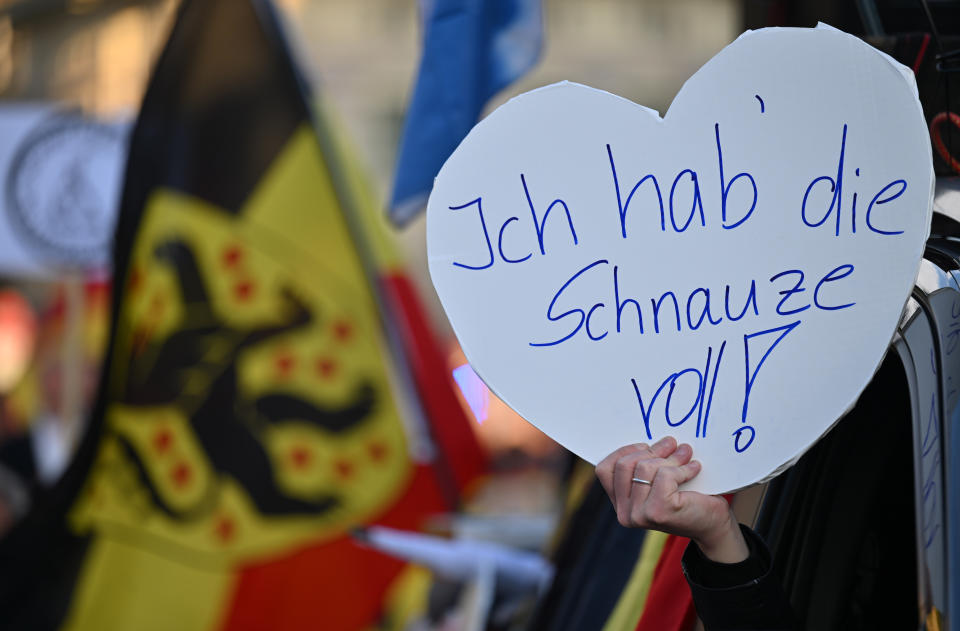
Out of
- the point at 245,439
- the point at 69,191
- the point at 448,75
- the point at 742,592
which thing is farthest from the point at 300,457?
the point at 742,592

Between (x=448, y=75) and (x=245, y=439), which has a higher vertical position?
(x=448, y=75)

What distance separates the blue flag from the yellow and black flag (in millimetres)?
1106

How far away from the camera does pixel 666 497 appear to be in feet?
2.09

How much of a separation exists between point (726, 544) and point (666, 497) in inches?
3.1

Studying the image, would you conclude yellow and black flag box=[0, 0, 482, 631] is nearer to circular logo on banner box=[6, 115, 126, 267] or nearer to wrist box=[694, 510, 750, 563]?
circular logo on banner box=[6, 115, 126, 267]

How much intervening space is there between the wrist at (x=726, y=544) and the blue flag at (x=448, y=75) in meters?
0.81

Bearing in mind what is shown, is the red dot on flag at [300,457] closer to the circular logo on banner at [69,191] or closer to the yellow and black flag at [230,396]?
the yellow and black flag at [230,396]

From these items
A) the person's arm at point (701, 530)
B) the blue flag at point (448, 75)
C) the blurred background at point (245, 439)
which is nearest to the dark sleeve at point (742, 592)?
the person's arm at point (701, 530)

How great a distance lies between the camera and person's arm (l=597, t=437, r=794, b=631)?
2.12ft

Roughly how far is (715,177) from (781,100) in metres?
0.06

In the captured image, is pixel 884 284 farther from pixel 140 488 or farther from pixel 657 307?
pixel 140 488

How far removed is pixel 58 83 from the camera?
20.2 feet

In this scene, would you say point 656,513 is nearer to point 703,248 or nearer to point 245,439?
point 703,248

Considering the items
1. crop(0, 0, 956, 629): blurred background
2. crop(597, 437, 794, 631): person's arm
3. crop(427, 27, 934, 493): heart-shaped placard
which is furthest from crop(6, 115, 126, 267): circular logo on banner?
crop(597, 437, 794, 631): person's arm
